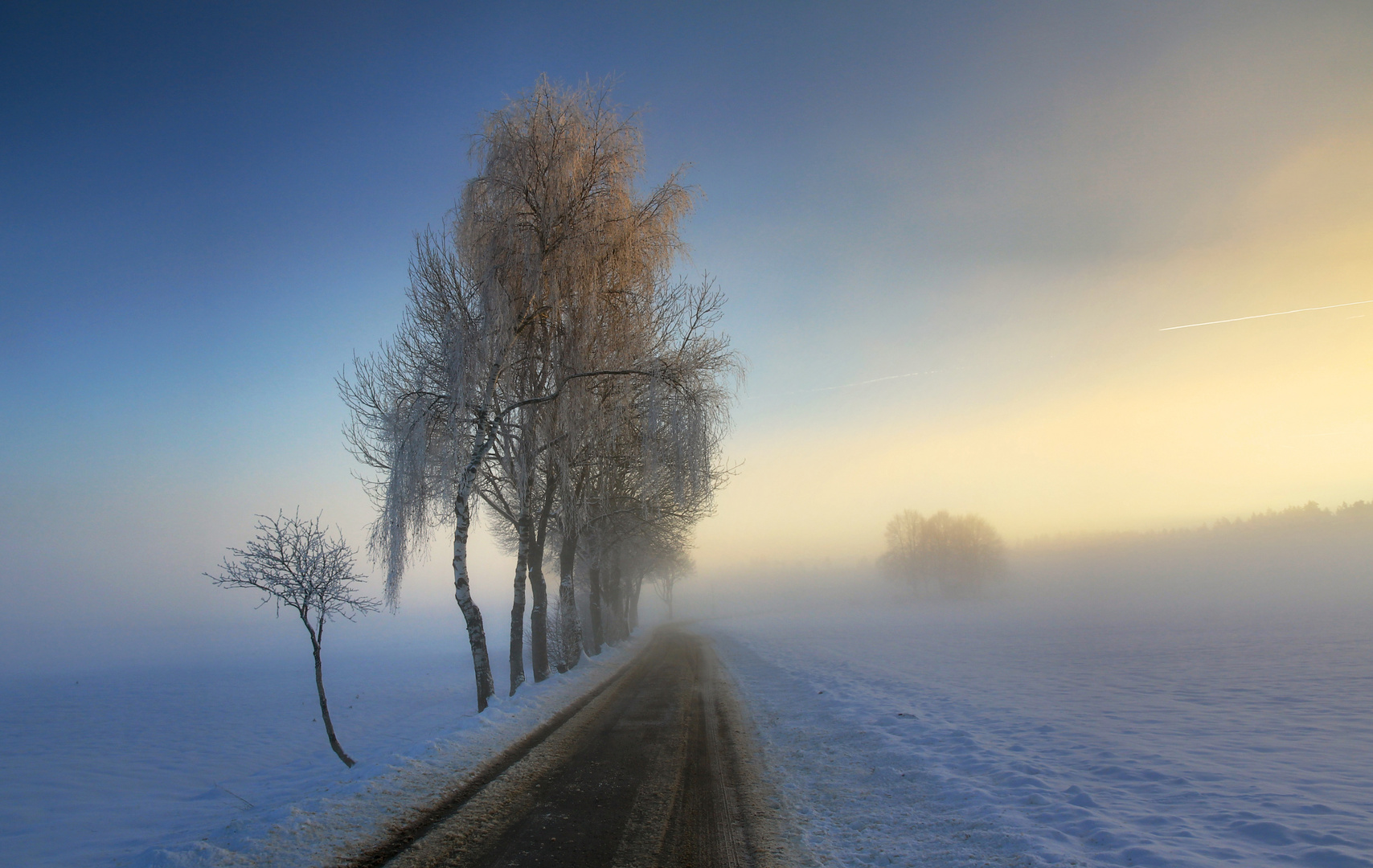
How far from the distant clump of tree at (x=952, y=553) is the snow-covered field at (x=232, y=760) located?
237 feet

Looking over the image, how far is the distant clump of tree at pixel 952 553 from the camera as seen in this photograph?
87125 mm

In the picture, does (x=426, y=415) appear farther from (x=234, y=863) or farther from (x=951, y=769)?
(x=951, y=769)

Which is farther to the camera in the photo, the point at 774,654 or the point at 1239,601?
the point at 1239,601

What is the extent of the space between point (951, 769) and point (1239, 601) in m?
64.2

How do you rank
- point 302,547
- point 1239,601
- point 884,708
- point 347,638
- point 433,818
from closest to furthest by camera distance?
point 433,818 < point 302,547 < point 884,708 < point 1239,601 < point 347,638

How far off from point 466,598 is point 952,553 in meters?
90.8

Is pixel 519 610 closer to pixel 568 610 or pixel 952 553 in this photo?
pixel 568 610

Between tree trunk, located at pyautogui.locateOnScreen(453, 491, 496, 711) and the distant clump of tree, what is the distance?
3524 inches

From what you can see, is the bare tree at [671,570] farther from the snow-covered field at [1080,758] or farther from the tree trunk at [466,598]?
the tree trunk at [466,598]

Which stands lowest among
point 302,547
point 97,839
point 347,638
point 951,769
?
point 347,638

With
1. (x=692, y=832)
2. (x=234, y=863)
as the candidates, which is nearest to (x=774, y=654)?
(x=692, y=832)

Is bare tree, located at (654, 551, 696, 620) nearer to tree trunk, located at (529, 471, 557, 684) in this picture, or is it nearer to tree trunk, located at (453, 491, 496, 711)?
tree trunk, located at (529, 471, 557, 684)

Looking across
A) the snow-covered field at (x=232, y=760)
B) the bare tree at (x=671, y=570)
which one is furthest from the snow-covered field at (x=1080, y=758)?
the bare tree at (x=671, y=570)

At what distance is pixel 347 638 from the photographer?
6356 centimetres
